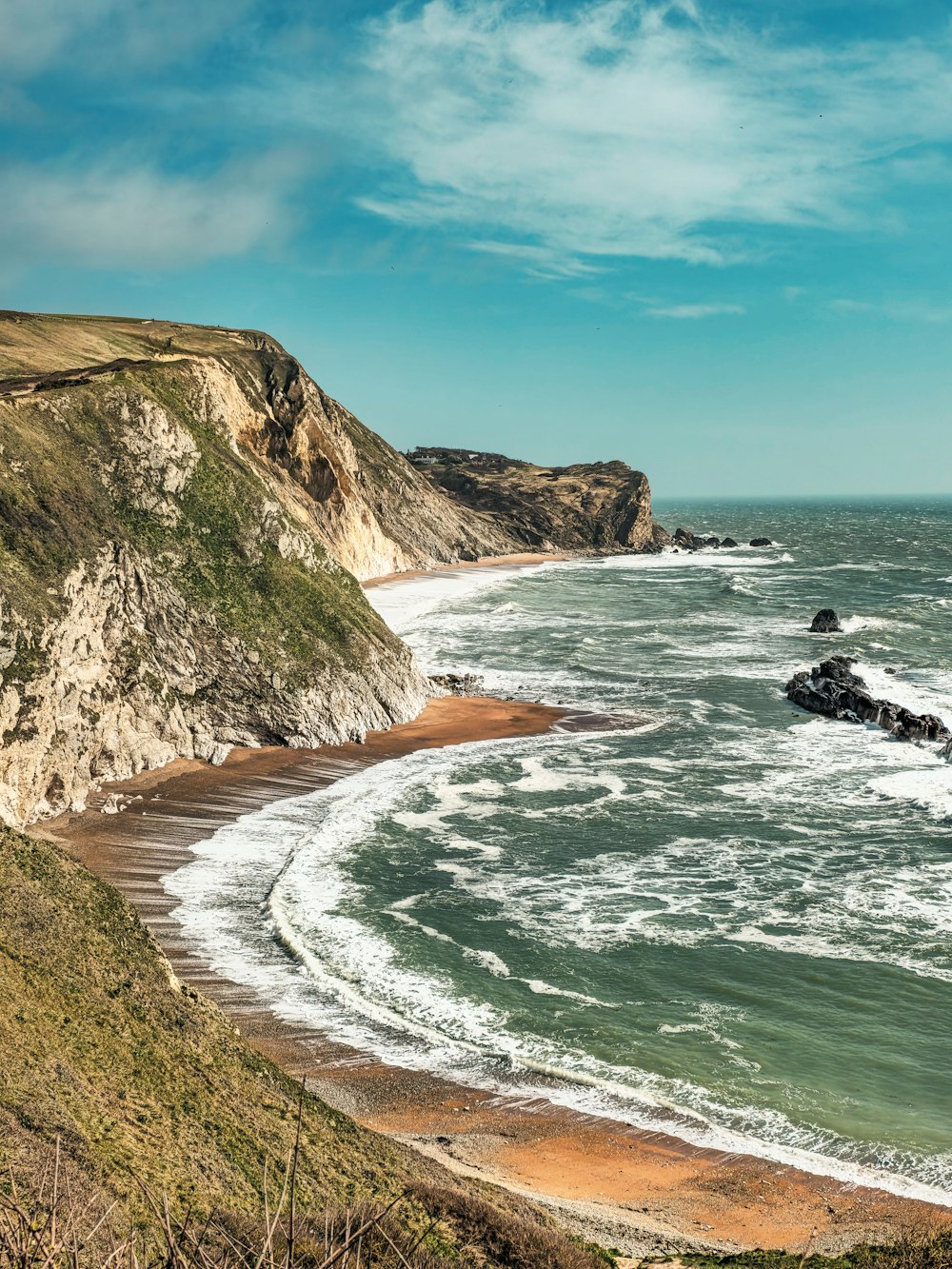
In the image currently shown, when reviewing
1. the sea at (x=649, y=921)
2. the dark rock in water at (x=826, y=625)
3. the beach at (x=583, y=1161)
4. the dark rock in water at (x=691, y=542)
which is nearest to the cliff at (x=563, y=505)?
the dark rock in water at (x=691, y=542)

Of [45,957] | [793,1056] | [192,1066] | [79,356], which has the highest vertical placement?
[79,356]

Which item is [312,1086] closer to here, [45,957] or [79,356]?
[45,957]

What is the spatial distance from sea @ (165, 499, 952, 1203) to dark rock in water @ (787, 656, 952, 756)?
2.99 ft

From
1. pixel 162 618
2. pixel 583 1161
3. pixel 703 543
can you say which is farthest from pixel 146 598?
pixel 703 543

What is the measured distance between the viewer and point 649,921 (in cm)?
2561

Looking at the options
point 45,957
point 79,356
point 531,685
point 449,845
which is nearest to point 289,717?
point 449,845

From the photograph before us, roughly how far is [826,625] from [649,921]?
176 feet

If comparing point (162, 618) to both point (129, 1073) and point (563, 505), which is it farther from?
point (563, 505)

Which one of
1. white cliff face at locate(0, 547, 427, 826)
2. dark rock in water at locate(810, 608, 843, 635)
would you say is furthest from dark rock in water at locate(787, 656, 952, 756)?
white cliff face at locate(0, 547, 427, 826)

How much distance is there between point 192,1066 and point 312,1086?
14.1ft

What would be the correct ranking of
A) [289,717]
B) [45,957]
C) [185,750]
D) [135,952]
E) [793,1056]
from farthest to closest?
[289,717]
[185,750]
[793,1056]
[135,952]
[45,957]

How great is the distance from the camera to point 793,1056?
19672 millimetres

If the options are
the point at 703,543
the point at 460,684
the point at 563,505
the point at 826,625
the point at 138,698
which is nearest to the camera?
the point at 138,698

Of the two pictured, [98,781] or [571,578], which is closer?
[98,781]
